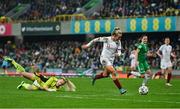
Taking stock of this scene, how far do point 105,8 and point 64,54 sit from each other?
17.9 feet

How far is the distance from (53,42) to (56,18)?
120 inches

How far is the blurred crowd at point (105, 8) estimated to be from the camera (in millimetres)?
52938

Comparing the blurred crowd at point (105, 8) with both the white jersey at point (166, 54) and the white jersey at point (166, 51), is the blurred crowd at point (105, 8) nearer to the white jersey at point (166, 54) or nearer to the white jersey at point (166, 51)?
the white jersey at point (166, 54)

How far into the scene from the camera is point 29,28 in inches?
2441

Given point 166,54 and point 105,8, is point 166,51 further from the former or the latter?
point 105,8

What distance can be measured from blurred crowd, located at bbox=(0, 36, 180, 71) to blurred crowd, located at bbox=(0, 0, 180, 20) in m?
2.53

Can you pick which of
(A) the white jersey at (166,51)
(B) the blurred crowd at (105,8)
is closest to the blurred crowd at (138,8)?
(B) the blurred crowd at (105,8)

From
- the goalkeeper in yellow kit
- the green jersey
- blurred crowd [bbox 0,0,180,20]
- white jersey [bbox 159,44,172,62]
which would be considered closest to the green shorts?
the green jersey

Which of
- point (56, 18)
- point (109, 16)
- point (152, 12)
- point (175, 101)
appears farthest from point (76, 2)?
point (175, 101)

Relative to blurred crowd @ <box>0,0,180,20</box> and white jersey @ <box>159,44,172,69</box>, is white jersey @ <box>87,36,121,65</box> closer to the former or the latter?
white jersey @ <box>159,44,172,69</box>

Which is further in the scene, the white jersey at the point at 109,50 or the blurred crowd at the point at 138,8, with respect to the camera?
the blurred crowd at the point at 138,8

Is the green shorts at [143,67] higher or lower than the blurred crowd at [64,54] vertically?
higher

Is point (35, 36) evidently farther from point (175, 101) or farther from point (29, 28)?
point (175, 101)

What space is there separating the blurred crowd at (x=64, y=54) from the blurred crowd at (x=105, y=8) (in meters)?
2.53
